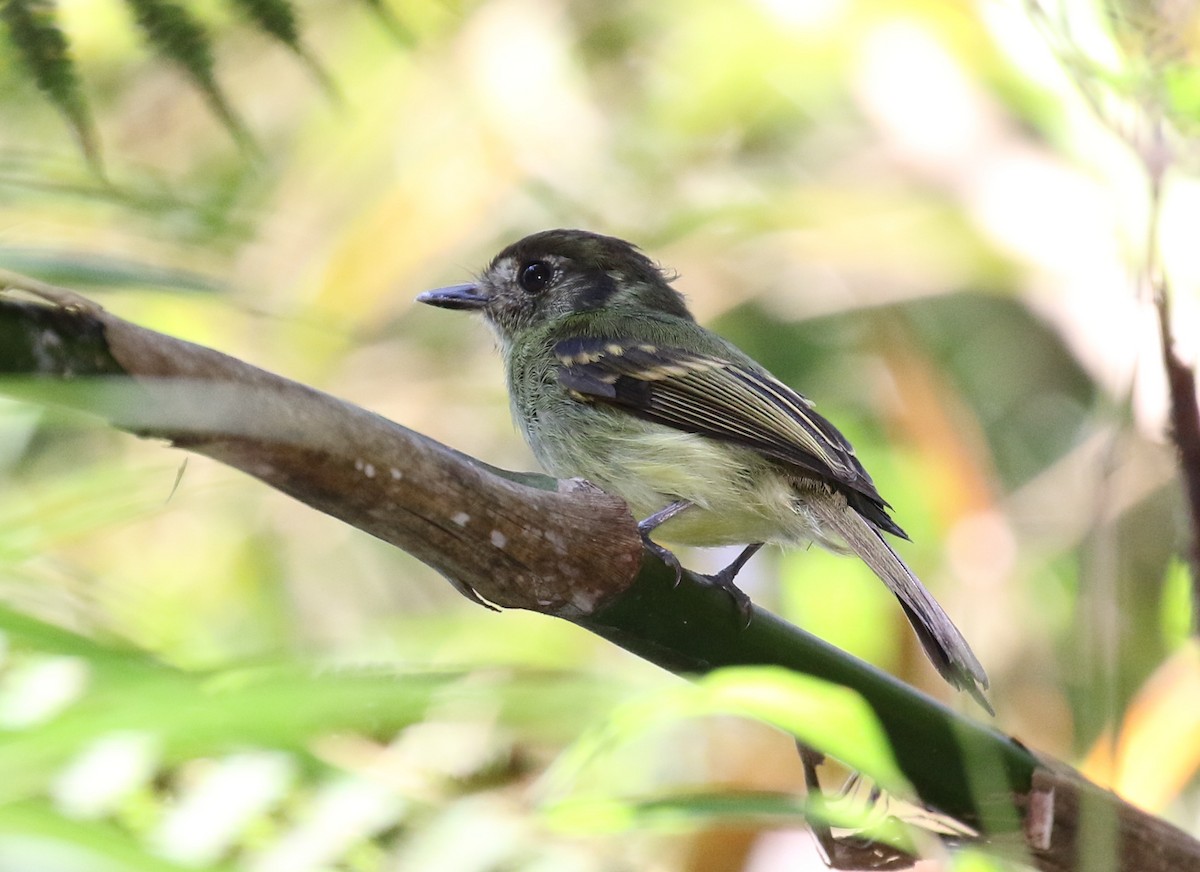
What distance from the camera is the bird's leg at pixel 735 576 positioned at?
4.76 ft

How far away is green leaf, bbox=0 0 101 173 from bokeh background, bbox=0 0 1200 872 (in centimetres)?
25

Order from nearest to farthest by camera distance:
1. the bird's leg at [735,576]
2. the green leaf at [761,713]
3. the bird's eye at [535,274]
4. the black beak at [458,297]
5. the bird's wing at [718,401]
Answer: the green leaf at [761,713] < the bird's leg at [735,576] < the bird's wing at [718,401] < the black beak at [458,297] < the bird's eye at [535,274]

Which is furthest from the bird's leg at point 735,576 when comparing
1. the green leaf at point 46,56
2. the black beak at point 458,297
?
the black beak at point 458,297

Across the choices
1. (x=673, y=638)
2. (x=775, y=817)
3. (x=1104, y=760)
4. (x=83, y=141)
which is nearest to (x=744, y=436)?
(x=1104, y=760)

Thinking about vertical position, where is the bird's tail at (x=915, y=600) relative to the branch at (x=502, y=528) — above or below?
below

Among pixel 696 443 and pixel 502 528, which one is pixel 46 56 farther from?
pixel 696 443

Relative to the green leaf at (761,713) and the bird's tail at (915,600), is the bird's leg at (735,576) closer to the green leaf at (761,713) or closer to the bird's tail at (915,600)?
the bird's tail at (915,600)

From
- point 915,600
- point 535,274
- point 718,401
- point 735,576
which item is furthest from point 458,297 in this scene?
point 915,600

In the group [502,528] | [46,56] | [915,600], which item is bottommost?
[915,600]

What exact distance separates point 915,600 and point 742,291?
228 cm

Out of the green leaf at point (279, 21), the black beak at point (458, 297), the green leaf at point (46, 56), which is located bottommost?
the black beak at point (458, 297)

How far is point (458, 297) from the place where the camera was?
3.26 m

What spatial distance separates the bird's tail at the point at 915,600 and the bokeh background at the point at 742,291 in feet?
0.62

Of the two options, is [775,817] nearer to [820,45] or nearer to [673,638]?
[673,638]
